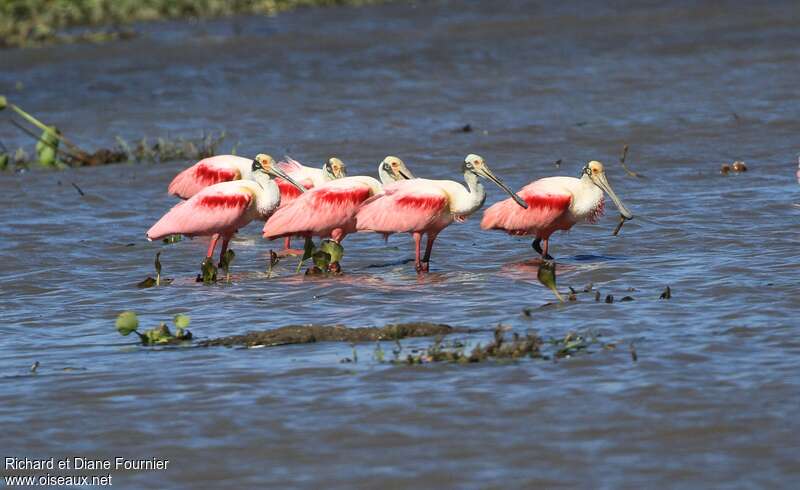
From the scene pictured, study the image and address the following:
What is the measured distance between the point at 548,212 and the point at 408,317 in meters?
2.03

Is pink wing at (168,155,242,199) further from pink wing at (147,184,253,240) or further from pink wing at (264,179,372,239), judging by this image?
pink wing at (264,179,372,239)

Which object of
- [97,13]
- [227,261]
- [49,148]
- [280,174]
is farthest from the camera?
[97,13]

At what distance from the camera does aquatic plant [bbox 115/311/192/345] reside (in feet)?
25.7

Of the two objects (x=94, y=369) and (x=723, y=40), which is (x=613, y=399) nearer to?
(x=94, y=369)

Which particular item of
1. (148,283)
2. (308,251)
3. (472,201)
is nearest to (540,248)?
(472,201)

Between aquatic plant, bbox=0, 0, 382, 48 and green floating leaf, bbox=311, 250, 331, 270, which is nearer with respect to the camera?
green floating leaf, bbox=311, 250, 331, 270

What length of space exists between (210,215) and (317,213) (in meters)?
0.70

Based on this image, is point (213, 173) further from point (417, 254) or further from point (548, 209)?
point (548, 209)

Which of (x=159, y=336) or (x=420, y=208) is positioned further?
(x=420, y=208)

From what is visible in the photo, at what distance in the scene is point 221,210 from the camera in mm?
10469

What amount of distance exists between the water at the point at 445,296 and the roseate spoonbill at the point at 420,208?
0.30m

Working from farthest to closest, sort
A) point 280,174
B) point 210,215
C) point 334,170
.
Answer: point 334,170
point 280,174
point 210,215

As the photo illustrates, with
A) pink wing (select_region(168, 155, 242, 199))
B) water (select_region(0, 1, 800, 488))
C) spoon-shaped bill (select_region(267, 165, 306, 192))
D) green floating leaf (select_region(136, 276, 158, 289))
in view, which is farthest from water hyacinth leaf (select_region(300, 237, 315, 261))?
pink wing (select_region(168, 155, 242, 199))

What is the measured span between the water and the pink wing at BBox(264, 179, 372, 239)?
33cm
